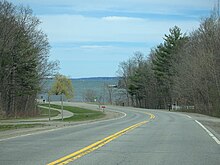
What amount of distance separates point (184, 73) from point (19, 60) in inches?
1087

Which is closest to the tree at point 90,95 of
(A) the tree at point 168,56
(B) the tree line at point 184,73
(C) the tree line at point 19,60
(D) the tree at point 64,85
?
(D) the tree at point 64,85

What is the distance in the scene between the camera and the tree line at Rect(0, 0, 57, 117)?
46531mm

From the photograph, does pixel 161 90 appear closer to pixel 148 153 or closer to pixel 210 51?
pixel 210 51

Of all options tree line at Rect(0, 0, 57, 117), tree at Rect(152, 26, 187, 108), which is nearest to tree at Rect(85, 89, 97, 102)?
tree at Rect(152, 26, 187, 108)

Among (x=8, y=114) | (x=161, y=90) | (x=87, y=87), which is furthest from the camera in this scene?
(x=87, y=87)

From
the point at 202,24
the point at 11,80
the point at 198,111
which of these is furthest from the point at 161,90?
the point at 11,80

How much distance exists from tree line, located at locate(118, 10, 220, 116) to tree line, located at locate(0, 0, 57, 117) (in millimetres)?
21073

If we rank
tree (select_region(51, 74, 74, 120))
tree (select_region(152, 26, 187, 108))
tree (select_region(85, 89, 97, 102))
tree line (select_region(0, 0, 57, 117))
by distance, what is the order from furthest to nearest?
tree (select_region(85, 89, 97, 102)), tree (select_region(51, 74, 74, 120)), tree (select_region(152, 26, 187, 108)), tree line (select_region(0, 0, 57, 117))

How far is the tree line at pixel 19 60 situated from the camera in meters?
46.5

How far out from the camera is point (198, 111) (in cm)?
6331

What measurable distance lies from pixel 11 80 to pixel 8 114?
4.11 metres

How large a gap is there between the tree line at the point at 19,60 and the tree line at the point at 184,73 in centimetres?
2107

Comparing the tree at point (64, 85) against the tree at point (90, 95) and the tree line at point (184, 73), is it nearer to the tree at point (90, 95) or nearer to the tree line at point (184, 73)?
the tree at point (90, 95)

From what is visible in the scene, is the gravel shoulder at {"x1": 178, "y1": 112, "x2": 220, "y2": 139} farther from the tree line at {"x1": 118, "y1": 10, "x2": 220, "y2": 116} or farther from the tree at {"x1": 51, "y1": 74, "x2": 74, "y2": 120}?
the tree at {"x1": 51, "y1": 74, "x2": 74, "y2": 120}
